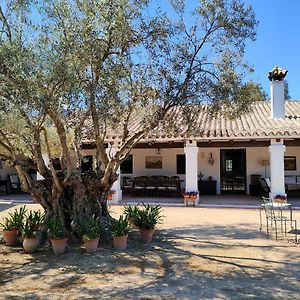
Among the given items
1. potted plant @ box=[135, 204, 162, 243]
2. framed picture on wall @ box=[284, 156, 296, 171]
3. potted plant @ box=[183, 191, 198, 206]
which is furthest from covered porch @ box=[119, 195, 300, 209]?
potted plant @ box=[135, 204, 162, 243]

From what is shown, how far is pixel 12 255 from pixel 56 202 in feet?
5.02

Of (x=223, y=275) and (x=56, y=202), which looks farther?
(x=56, y=202)

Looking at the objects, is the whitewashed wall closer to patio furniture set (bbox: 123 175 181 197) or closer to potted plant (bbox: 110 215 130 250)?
patio furniture set (bbox: 123 175 181 197)

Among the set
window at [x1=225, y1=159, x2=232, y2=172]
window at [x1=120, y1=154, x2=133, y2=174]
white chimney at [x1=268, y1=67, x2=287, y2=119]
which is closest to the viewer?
white chimney at [x1=268, y1=67, x2=287, y2=119]

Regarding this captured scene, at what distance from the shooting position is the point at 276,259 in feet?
24.3

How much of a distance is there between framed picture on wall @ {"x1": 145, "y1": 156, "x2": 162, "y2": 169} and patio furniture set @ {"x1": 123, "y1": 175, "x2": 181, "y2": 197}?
1.40 meters

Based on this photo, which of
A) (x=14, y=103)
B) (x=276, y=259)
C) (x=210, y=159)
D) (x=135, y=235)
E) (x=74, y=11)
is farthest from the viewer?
(x=210, y=159)

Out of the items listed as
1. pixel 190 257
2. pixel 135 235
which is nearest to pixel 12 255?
pixel 135 235

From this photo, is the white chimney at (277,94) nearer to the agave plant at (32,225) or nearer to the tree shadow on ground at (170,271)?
the tree shadow on ground at (170,271)

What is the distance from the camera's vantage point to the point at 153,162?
753 inches

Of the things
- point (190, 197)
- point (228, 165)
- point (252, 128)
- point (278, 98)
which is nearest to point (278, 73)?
point (278, 98)

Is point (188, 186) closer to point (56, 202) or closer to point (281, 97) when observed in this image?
point (281, 97)

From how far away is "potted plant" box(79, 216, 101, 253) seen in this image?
25.6 feet

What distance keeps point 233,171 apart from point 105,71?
41.6 ft
